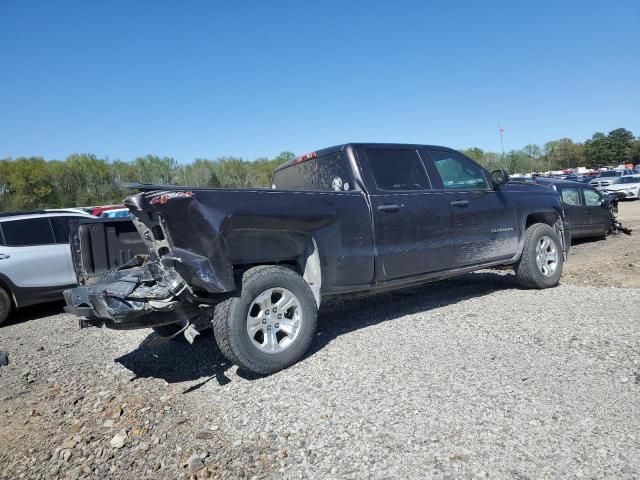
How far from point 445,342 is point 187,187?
8.56ft

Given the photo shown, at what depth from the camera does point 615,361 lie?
3703 mm

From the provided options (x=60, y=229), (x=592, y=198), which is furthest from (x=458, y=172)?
(x=592, y=198)

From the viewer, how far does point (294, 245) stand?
4.39 meters

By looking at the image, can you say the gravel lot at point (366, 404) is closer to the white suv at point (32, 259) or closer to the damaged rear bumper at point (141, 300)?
the damaged rear bumper at point (141, 300)

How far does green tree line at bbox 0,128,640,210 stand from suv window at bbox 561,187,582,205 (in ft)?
81.6

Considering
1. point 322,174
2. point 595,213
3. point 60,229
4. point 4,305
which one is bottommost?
point 595,213

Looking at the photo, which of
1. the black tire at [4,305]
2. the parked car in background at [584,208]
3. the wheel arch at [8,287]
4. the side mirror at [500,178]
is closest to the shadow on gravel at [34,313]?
the black tire at [4,305]

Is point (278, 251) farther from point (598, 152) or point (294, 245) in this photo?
point (598, 152)

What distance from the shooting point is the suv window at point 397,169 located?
5.14 m

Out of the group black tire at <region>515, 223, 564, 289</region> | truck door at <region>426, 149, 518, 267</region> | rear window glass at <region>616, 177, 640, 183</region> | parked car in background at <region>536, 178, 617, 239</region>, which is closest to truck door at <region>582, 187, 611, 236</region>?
parked car in background at <region>536, 178, 617, 239</region>

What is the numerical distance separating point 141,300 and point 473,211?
3791 mm

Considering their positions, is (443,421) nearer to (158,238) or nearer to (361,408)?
(361,408)

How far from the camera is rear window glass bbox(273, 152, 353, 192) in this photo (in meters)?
5.11

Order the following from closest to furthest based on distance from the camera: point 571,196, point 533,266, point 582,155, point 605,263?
1. point 533,266
2. point 605,263
3. point 571,196
4. point 582,155
